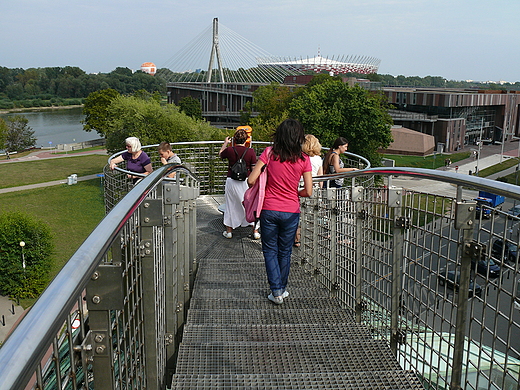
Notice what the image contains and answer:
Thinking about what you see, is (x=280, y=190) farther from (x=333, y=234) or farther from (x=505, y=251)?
(x=505, y=251)

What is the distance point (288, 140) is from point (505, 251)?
2.33 metres

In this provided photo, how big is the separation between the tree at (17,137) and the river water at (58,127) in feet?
10.3

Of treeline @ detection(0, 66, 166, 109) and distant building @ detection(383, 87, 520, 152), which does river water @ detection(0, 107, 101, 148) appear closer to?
treeline @ detection(0, 66, 166, 109)

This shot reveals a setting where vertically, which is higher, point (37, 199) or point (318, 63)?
point (318, 63)

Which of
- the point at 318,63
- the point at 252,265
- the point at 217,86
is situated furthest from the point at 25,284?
the point at 318,63

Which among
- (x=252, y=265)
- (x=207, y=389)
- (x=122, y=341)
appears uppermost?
(x=122, y=341)

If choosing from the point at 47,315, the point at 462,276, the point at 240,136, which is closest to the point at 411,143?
the point at 240,136

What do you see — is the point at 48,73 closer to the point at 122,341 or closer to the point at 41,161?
the point at 41,161

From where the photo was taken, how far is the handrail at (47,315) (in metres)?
0.76

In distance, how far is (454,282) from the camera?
285 cm

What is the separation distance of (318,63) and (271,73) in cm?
2929

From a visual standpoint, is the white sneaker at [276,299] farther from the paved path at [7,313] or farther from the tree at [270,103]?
the tree at [270,103]

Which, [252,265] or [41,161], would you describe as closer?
[252,265]

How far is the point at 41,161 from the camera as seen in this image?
202 ft
